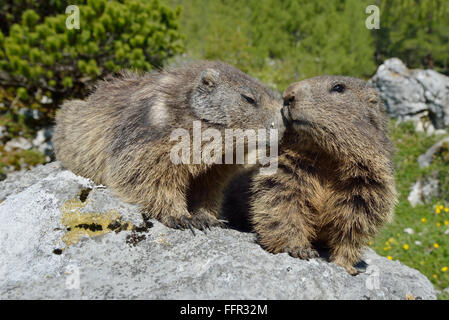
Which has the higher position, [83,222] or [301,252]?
[83,222]

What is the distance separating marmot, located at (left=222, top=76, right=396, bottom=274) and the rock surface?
0.32 m

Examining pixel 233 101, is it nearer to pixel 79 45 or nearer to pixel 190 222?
pixel 190 222

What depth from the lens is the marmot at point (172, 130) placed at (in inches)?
175

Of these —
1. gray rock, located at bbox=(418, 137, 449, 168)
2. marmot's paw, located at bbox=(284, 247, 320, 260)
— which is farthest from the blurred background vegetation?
marmot's paw, located at bbox=(284, 247, 320, 260)

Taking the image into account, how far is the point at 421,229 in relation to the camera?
929 cm

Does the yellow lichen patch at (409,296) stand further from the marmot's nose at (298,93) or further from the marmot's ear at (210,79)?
the marmot's ear at (210,79)

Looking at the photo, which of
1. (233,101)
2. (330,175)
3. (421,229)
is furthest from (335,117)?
(421,229)

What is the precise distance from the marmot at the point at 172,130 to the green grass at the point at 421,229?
2801 mm

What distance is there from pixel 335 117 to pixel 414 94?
16155 mm

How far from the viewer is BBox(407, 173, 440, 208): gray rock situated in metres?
11.0

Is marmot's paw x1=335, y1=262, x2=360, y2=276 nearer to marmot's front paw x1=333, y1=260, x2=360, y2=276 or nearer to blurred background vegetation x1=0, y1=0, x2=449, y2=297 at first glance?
marmot's front paw x1=333, y1=260, x2=360, y2=276
